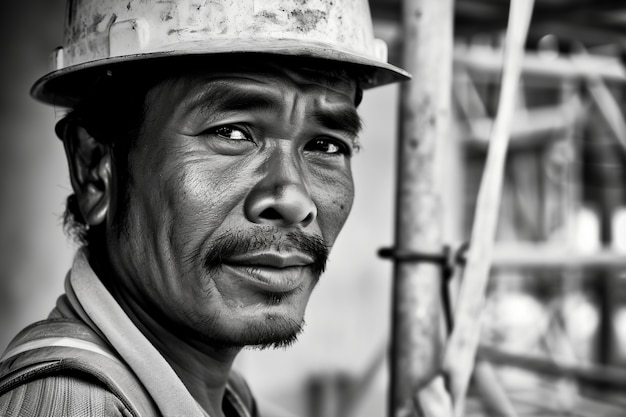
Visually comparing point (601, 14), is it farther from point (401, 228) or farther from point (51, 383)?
point (51, 383)

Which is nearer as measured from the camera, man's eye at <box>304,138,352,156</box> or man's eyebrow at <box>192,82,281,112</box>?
man's eyebrow at <box>192,82,281,112</box>

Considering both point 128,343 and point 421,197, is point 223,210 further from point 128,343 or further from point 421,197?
point 421,197

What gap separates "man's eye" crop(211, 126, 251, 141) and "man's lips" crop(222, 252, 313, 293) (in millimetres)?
272

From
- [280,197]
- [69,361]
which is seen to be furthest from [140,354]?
[280,197]

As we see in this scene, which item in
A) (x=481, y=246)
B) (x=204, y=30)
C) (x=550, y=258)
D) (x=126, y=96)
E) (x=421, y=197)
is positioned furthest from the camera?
(x=550, y=258)

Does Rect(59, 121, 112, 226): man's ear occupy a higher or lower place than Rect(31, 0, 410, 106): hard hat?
lower

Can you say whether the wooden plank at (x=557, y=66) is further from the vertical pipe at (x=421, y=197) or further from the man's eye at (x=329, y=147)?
the man's eye at (x=329, y=147)

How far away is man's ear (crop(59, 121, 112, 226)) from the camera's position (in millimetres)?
1788

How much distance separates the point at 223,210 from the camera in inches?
63.8

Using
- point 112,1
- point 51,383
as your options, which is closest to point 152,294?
point 51,383

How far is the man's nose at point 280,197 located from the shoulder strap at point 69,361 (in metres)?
0.42

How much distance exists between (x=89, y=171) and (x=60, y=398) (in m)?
0.68

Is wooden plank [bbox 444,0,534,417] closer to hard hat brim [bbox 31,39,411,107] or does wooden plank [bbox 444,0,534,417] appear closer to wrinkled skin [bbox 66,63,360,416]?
hard hat brim [bbox 31,39,411,107]

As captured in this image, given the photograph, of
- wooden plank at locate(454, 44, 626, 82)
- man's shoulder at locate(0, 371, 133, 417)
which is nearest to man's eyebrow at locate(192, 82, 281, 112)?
man's shoulder at locate(0, 371, 133, 417)
